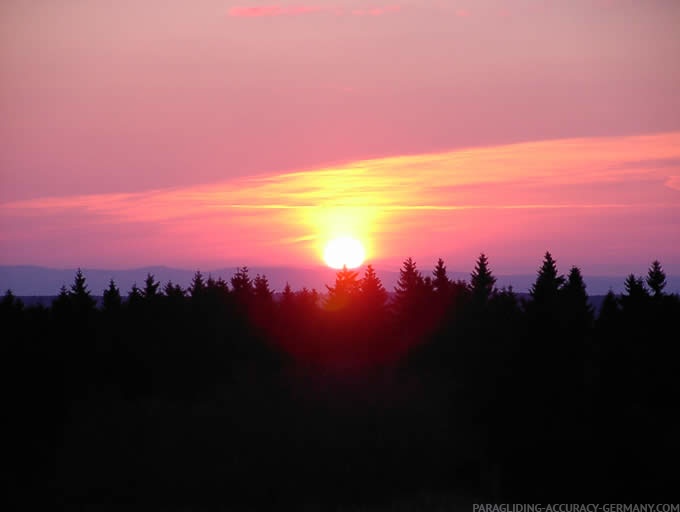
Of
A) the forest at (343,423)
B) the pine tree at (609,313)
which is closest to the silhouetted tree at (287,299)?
the forest at (343,423)

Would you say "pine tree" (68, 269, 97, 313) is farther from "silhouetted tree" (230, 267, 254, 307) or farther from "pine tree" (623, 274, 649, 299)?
"pine tree" (623, 274, 649, 299)

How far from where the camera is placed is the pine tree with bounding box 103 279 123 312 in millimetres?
62406

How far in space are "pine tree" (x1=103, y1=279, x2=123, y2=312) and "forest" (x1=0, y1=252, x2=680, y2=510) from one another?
1715 cm

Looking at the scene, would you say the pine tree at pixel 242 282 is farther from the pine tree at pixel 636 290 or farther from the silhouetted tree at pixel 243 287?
the pine tree at pixel 636 290

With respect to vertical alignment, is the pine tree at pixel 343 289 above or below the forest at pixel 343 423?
above

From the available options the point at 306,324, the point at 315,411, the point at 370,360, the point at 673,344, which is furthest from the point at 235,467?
the point at 306,324

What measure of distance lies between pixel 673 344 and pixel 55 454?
26.6 metres

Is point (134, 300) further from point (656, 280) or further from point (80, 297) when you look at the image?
point (656, 280)

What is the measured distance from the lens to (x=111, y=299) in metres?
68.2

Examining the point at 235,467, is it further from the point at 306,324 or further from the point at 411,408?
the point at 306,324

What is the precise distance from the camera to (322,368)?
40125 millimetres

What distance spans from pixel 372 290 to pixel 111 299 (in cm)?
1882

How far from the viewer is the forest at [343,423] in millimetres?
29891

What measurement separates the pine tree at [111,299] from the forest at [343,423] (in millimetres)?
17147
